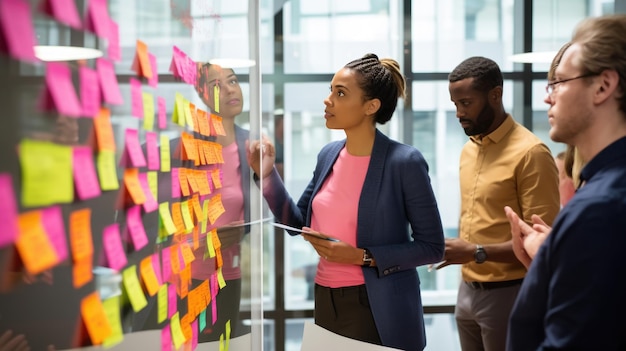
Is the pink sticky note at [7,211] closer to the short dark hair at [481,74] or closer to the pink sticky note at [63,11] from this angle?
the pink sticky note at [63,11]

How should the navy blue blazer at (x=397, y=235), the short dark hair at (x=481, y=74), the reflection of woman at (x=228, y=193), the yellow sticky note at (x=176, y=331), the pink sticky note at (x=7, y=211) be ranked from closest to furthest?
the pink sticky note at (x=7, y=211), the yellow sticky note at (x=176, y=331), the reflection of woman at (x=228, y=193), the navy blue blazer at (x=397, y=235), the short dark hair at (x=481, y=74)

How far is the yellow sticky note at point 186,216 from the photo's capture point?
1.10 metres

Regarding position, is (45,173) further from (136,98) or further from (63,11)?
(136,98)

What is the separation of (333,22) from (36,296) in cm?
379

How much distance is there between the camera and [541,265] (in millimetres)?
1096

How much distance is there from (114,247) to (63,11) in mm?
299

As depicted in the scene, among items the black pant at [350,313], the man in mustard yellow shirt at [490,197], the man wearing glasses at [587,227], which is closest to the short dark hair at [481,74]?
the man in mustard yellow shirt at [490,197]

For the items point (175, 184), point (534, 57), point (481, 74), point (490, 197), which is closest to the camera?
point (175, 184)

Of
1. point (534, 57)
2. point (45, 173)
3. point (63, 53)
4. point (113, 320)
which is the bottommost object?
point (113, 320)

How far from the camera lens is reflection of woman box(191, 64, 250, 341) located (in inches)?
51.1

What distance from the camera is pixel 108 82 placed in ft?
2.41

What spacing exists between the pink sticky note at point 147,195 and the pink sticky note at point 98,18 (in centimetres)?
23

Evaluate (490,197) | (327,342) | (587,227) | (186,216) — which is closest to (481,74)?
(490,197)

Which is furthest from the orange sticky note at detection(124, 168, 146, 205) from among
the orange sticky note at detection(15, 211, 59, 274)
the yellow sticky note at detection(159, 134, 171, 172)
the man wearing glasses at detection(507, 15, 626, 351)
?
the man wearing glasses at detection(507, 15, 626, 351)
